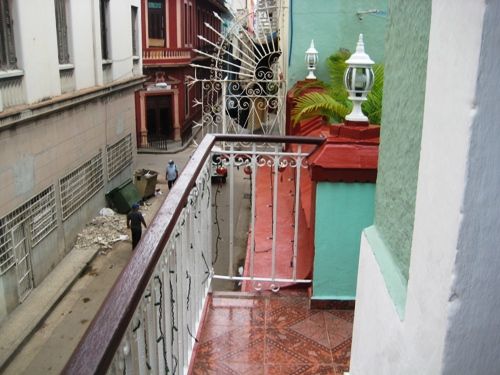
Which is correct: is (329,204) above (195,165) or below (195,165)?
below

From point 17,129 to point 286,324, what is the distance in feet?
23.6

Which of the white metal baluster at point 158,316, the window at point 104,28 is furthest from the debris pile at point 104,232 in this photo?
the white metal baluster at point 158,316

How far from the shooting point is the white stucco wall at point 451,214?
103 centimetres

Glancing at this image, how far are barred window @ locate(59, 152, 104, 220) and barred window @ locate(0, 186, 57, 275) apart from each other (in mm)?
610

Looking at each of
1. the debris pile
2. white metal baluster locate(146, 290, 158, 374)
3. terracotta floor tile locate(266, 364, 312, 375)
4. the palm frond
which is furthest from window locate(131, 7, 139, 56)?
white metal baluster locate(146, 290, 158, 374)

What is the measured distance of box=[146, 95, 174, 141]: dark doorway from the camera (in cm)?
2398

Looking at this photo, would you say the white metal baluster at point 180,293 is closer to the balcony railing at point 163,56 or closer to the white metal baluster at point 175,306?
the white metal baluster at point 175,306

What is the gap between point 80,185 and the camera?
40.4 ft

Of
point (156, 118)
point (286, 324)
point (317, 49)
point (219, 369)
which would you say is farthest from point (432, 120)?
point (156, 118)

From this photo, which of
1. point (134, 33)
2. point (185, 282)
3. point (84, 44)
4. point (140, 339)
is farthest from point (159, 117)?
point (140, 339)

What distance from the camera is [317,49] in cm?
811

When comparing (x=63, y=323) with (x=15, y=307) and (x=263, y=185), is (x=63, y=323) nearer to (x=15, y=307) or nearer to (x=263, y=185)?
(x=15, y=307)

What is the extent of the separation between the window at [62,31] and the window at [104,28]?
9.06ft

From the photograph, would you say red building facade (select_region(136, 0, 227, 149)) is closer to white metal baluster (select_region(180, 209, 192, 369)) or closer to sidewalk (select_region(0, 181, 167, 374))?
sidewalk (select_region(0, 181, 167, 374))
